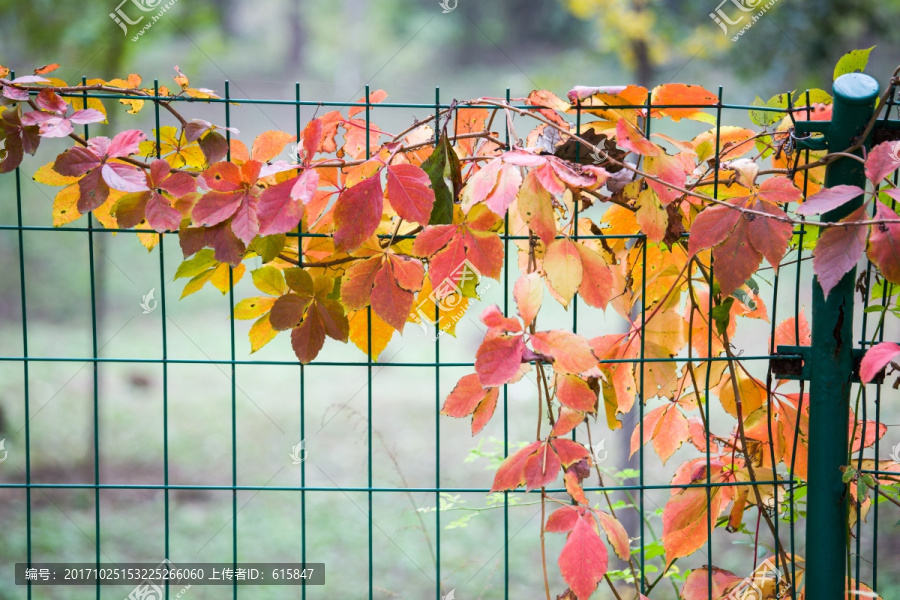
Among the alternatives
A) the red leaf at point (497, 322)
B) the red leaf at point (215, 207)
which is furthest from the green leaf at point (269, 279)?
the red leaf at point (497, 322)

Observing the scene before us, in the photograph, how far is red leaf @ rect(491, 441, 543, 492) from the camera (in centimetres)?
106

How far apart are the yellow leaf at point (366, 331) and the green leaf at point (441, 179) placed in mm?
224

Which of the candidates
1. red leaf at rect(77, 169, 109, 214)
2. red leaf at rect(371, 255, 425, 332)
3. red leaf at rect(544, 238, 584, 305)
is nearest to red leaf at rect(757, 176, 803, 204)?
red leaf at rect(544, 238, 584, 305)

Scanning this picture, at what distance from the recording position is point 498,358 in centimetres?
98

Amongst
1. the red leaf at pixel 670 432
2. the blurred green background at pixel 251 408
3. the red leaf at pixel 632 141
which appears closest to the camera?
the red leaf at pixel 632 141

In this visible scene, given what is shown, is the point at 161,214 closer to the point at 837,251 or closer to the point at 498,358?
the point at 498,358

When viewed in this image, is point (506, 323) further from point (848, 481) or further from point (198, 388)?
point (198, 388)

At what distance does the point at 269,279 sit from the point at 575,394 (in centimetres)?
50

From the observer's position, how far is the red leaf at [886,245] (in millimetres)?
982

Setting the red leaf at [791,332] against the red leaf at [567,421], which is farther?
the red leaf at [791,332]

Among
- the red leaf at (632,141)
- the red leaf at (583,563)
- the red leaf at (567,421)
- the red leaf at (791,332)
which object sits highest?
the red leaf at (632,141)

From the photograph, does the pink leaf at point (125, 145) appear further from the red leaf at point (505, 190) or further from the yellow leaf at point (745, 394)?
the yellow leaf at point (745, 394)

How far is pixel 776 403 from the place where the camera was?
1265 mm

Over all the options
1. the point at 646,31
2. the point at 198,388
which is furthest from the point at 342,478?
the point at 646,31
